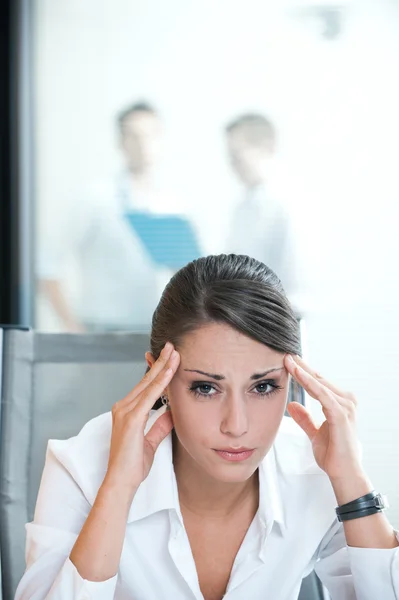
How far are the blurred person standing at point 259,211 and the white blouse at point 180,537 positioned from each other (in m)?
1.04

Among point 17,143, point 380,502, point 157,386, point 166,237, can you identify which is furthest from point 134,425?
point 17,143

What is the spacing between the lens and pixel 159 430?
123 centimetres

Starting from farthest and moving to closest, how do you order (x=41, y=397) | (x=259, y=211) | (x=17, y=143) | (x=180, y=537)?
(x=17, y=143) → (x=259, y=211) → (x=41, y=397) → (x=180, y=537)

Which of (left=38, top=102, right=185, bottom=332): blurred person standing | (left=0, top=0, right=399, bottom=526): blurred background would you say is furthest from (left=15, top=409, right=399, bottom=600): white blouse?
(left=38, top=102, right=185, bottom=332): blurred person standing

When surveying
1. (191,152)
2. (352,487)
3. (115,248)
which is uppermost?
(191,152)

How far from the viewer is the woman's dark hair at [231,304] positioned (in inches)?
43.7

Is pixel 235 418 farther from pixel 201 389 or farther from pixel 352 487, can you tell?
pixel 352 487

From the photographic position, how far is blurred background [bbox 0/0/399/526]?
2268 millimetres

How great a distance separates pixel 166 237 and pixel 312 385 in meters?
1.28

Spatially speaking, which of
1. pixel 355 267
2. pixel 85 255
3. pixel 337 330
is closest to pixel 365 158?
pixel 355 267

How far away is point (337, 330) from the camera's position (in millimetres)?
2158

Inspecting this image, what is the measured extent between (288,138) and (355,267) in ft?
1.64

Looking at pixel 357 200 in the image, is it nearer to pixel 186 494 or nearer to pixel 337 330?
pixel 337 330

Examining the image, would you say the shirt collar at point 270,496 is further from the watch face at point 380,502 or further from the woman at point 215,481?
the watch face at point 380,502
